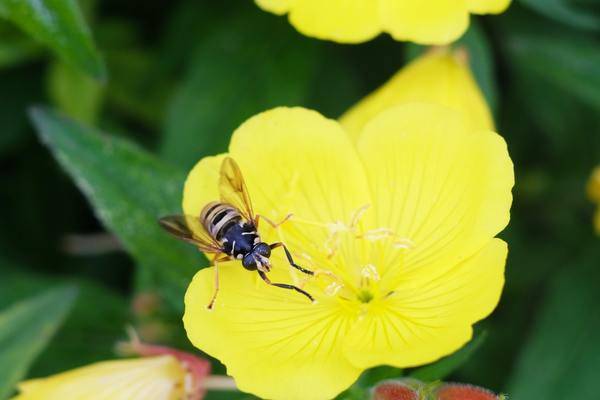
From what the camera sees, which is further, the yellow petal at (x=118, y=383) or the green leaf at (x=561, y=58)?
the green leaf at (x=561, y=58)

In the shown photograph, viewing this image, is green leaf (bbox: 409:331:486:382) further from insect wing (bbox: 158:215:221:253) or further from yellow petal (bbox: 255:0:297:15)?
yellow petal (bbox: 255:0:297:15)

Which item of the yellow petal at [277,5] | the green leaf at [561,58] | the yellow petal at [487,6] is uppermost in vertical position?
the yellow petal at [277,5]

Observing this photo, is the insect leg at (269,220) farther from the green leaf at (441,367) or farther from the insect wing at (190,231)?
the green leaf at (441,367)

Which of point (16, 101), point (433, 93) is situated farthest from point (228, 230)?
point (16, 101)

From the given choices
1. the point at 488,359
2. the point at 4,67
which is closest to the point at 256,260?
the point at 488,359

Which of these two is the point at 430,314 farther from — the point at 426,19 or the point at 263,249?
the point at 426,19

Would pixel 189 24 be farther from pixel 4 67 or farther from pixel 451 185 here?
pixel 451 185

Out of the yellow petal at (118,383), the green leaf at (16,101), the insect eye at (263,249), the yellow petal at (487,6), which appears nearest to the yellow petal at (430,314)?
the insect eye at (263,249)

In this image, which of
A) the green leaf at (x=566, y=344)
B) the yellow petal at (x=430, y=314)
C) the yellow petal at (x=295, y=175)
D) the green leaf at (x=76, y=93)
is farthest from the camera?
the green leaf at (x=76, y=93)
